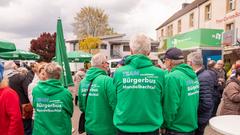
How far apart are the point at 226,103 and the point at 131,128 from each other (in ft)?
9.72

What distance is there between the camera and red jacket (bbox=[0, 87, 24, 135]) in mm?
3527

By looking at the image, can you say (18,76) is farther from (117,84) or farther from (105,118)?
(117,84)

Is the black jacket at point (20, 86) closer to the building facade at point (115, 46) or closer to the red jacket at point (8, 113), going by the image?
the red jacket at point (8, 113)

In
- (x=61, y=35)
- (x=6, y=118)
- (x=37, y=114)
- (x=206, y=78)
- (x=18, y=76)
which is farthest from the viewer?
(x=61, y=35)

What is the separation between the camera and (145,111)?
3.24 meters

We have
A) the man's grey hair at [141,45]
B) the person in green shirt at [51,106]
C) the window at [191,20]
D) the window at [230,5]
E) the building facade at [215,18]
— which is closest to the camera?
the man's grey hair at [141,45]

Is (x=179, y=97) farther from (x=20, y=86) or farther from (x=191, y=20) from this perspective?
(x=191, y=20)

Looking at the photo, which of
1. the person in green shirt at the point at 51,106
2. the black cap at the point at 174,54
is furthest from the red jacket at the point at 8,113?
the black cap at the point at 174,54

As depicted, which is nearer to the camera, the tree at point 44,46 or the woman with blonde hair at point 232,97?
the woman with blonde hair at point 232,97

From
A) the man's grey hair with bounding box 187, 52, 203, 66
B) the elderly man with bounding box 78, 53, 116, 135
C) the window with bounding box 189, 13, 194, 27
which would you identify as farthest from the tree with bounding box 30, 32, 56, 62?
the elderly man with bounding box 78, 53, 116, 135

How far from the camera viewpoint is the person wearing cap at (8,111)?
11.6 ft

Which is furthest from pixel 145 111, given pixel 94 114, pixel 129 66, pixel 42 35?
pixel 42 35

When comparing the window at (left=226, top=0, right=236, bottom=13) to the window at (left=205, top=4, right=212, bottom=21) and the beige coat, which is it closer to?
the window at (left=205, top=4, right=212, bottom=21)

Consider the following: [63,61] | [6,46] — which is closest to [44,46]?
[6,46]
